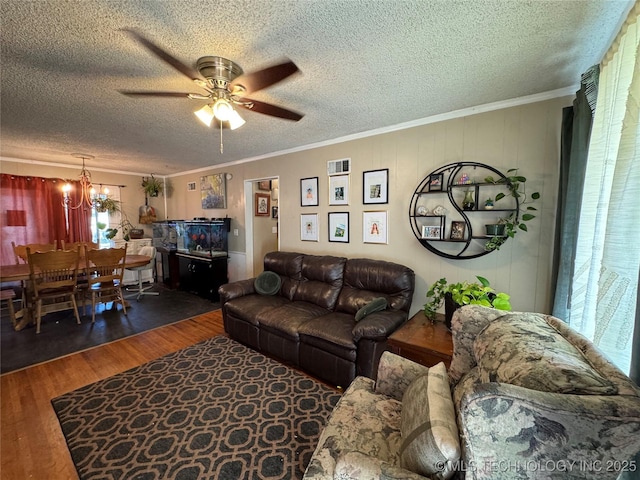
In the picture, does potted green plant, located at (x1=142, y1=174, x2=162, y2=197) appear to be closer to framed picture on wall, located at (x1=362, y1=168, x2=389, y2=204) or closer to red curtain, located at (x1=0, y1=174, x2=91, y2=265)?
red curtain, located at (x1=0, y1=174, x2=91, y2=265)

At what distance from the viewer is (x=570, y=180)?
1.70 metres

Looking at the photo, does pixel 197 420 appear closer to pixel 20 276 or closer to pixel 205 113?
pixel 205 113

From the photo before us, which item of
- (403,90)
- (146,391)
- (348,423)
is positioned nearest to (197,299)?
(146,391)

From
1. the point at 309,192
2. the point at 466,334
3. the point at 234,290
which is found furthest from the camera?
the point at 309,192

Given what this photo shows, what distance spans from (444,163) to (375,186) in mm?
753

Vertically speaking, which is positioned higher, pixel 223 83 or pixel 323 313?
pixel 223 83

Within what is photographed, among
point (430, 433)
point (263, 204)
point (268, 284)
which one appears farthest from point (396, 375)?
point (263, 204)

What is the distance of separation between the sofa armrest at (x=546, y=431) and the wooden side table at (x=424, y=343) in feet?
3.01

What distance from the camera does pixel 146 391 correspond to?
2.16 meters

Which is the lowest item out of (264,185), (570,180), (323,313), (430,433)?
(323,313)

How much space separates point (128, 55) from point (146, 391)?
2.46m

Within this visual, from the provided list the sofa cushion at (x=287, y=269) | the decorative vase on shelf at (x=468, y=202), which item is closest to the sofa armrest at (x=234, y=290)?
the sofa cushion at (x=287, y=269)

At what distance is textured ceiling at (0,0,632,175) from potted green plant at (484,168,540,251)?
680mm

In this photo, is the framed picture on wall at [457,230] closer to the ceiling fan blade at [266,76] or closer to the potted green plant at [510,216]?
the potted green plant at [510,216]
